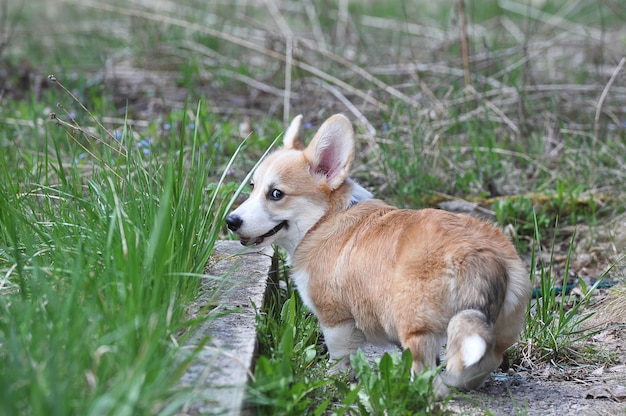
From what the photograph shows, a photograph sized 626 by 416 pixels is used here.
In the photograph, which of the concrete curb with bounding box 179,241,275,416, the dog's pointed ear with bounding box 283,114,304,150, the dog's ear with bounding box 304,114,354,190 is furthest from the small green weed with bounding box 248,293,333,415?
the dog's pointed ear with bounding box 283,114,304,150

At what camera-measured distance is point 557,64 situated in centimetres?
792

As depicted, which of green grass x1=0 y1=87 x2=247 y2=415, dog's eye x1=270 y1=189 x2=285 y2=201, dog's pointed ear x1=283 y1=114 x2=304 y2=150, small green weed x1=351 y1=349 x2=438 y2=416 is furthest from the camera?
dog's pointed ear x1=283 y1=114 x2=304 y2=150

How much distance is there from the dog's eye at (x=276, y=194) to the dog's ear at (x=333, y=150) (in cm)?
19

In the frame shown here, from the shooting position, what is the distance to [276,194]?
3.68 meters

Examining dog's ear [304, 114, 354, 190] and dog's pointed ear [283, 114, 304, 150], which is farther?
dog's pointed ear [283, 114, 304, 150]

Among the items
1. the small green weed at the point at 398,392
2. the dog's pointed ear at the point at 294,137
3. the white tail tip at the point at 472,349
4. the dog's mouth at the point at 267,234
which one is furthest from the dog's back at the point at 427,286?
the dog's pointed ear at the point at 294,137

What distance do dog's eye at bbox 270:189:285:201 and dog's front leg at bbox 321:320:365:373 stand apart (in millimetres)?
625

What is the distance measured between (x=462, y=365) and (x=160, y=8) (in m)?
6.83

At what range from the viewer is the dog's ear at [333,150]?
370 cm

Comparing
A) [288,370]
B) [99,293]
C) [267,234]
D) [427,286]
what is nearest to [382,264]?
[427,286]

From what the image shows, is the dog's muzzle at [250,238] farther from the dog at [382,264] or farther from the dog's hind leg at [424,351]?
the dog's hind leg at [424,351]

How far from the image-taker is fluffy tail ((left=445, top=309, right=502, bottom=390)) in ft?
8.66

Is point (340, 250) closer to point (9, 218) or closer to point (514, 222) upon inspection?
point (9, 218)

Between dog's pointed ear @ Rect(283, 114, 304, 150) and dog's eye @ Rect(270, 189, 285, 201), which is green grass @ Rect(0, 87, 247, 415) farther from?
dog's pointed ear @ Rect(283, 114, 304, 150)
